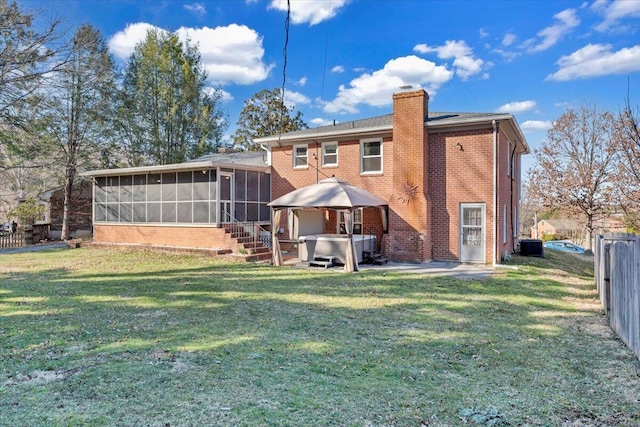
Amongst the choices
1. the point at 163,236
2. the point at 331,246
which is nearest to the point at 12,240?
the point at 163,236

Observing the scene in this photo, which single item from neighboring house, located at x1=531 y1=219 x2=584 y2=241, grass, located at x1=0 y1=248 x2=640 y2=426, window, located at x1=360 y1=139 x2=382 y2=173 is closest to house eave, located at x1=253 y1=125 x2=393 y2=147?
window, located at x1=360 y1=139 x2=382 y2=173

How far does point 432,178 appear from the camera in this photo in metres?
14.2

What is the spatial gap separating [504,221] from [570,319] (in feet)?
28.8

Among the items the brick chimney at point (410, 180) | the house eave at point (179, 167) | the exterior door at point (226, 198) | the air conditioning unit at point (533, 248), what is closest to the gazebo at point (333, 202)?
the brick chimney at point (410, 180)

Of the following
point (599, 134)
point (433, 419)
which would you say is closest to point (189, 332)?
point (433, 419)

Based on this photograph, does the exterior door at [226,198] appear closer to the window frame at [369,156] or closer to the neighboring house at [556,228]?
the window frame at [369,156]

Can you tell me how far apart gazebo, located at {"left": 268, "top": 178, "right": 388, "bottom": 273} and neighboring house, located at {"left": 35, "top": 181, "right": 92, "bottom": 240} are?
17826 millimetres

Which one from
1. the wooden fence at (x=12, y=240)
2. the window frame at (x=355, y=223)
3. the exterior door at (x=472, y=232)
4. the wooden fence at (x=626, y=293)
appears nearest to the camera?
the wooden fence at (x=626, y=293)

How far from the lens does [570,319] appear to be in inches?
267

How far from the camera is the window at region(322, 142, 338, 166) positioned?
52.2 feet

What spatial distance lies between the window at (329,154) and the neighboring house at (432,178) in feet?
1.20

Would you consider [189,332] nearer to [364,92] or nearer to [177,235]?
[177,235]

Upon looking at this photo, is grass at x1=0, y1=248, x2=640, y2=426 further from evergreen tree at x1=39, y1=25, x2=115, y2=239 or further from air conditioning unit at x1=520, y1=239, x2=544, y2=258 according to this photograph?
evergreen tree at x1=39, y1=25, x2=115, y2=239

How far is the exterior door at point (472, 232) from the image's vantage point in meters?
13.5
